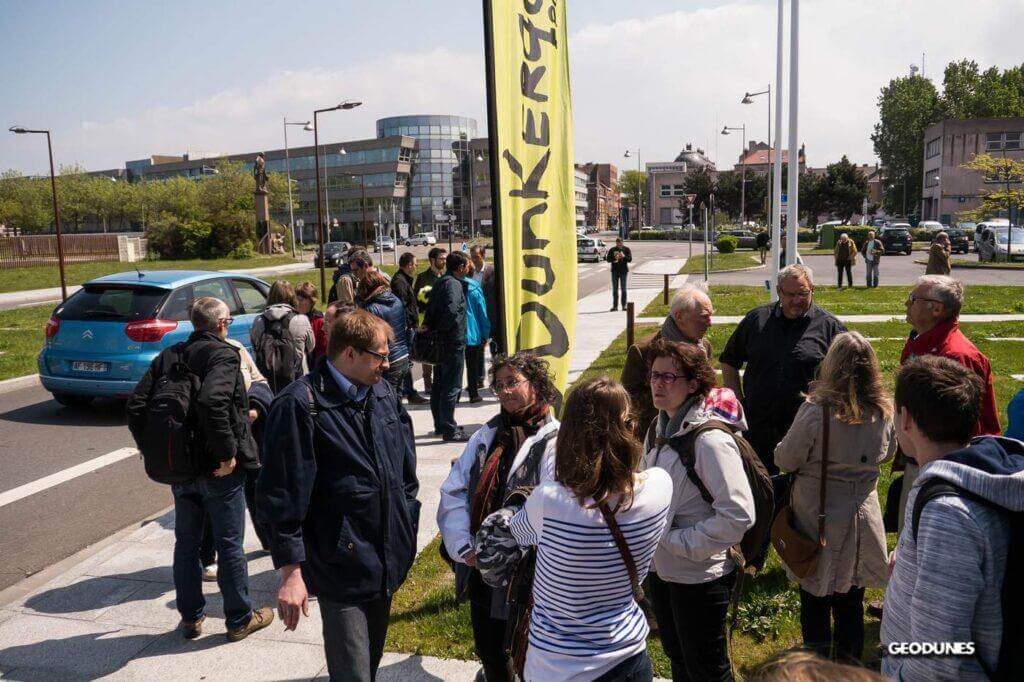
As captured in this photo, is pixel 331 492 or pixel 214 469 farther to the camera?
pixel 214 469

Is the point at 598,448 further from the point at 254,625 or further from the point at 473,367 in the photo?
the point at 473,367

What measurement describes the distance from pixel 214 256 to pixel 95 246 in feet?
28.0

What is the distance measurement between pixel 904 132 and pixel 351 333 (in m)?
109

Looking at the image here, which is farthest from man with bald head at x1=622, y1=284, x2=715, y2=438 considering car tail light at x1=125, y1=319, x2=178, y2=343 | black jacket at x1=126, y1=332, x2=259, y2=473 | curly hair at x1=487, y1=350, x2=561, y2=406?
car tail light at x1=125, y1=319, x2=178, y2=343

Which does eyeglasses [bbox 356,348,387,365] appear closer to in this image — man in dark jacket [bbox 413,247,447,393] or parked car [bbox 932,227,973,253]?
man in dark jacket [bbox 413,247,447,393]

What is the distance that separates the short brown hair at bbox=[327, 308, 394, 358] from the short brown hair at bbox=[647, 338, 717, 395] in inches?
45.7

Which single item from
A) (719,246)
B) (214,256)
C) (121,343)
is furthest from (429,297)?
(214,256)

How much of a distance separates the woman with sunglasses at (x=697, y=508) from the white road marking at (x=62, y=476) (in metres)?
6.48

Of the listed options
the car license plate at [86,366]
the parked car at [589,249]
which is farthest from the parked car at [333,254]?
the car license plate at [86,366]

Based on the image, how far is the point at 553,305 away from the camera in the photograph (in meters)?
4.27

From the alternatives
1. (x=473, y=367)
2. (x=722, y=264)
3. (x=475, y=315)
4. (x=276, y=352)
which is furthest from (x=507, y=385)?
(x=722, y=264)

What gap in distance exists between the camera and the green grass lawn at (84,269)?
114 feet

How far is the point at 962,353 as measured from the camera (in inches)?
161

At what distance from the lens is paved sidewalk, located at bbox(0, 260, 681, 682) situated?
13.3ft
